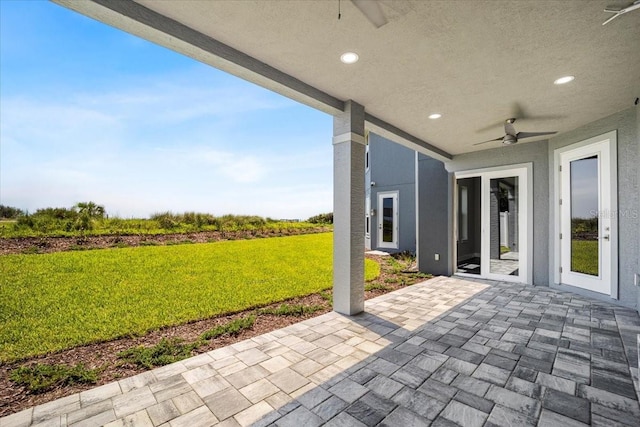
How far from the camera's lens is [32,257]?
5.64 meters

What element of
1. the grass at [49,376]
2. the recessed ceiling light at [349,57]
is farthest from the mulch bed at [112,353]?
the recessed ceiling light at [349,57]

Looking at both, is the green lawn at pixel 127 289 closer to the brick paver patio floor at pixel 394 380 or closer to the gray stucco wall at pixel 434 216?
the gray stucco wall at pixel 434 216

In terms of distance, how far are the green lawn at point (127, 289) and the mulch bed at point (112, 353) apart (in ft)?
0.65

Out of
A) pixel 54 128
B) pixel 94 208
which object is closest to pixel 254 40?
pixel 54 128

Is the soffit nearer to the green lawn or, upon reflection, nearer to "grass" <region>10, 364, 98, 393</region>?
"grass" <region>10, 364, 98, 393</region>

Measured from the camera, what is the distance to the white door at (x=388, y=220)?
1015cm

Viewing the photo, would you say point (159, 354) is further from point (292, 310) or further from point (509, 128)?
point (509, 128)

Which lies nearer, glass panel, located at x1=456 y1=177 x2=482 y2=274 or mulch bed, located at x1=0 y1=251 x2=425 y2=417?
mulch bed, located at x1=0 y1=251 x2=425 y2=417

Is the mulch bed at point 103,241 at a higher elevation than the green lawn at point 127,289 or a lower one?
higher

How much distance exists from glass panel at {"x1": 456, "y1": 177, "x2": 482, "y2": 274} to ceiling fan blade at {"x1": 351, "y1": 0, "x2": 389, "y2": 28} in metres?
7.45

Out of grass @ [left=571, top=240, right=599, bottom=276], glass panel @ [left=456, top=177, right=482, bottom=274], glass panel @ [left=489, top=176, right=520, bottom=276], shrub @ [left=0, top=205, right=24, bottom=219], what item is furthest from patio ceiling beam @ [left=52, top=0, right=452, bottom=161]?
glass panel @ [left=489, top=176, right=520, bottom=276]

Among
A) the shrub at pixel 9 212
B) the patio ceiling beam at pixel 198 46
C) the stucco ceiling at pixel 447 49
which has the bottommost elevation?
the shrub at pixel 9 212

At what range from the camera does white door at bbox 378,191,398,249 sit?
10.1 m

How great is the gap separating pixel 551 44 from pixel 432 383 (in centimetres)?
306
